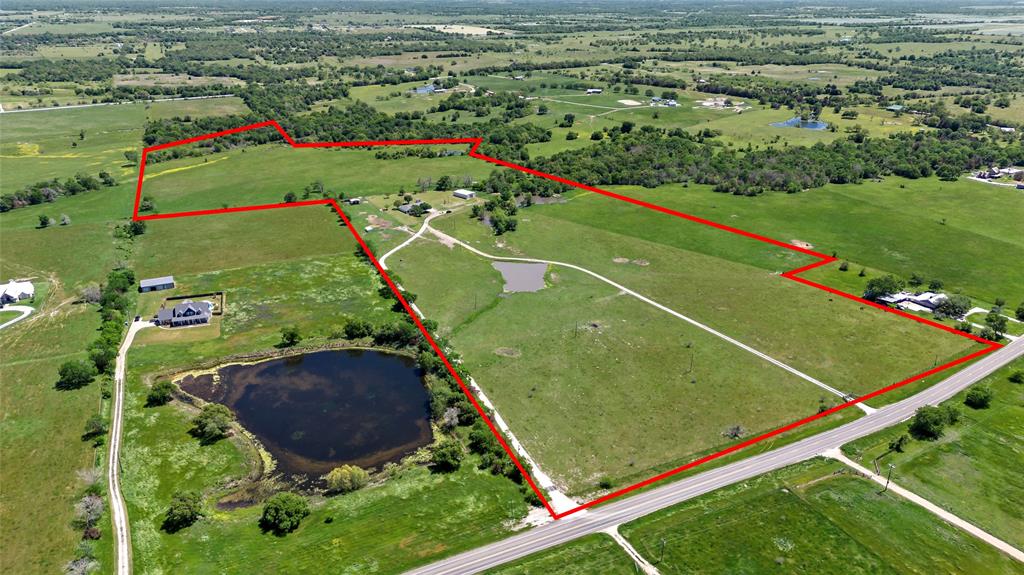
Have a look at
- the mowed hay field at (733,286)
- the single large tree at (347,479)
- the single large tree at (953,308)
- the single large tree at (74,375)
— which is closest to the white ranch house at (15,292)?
the single large tree at (74,375)

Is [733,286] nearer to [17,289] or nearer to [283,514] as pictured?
[283,514]

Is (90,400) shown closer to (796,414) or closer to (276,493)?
(276,493)

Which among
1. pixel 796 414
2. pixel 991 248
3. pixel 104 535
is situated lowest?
pixel 104 535

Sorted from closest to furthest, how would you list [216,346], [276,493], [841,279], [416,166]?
[276,493] → [216,346] → [841,279] → [416,166]

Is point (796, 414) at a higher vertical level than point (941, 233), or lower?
lower

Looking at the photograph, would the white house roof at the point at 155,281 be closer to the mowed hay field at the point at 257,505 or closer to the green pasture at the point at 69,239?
the mowed hay field at the point at 257,505

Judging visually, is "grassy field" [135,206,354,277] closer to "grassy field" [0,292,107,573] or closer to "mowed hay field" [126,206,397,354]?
"mowed hay field" [126,206,397,354]

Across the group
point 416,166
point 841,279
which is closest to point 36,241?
point 416,166
